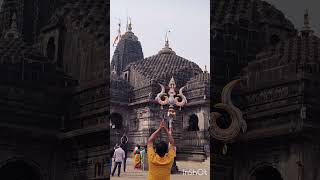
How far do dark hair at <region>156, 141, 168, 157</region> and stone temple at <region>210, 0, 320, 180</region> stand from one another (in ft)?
3.91

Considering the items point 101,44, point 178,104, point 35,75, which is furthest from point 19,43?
point 178,104

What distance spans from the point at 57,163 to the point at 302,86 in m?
6.05

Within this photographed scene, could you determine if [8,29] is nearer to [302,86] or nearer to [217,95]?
[217,95]

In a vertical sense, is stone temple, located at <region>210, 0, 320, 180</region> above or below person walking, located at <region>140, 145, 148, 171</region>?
above

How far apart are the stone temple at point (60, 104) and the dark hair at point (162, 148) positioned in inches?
53.4

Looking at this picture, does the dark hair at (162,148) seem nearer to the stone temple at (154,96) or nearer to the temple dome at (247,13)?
the stone temple at (154,96)

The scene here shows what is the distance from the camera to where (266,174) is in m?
15.7

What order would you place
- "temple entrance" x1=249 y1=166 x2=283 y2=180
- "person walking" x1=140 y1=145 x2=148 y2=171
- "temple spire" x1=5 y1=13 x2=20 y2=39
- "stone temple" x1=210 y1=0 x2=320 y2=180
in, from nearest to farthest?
"stone temple" x1=210 y1=0 x2=320 y2=180 → "person walking" x1=140 y1=145 x2=148 y2=171 → "temple entrance" x1=249 y1=166 x2=283 y2=180 → "temple spire" x1=5 y1=13 x2=20 y2=39

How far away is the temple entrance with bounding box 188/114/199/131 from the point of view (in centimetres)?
1605

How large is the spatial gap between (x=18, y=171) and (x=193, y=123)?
4480 millimetres

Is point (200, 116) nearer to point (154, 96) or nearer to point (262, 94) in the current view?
point (154, 96)

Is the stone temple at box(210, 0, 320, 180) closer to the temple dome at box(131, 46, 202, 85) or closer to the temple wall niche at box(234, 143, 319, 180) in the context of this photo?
the temple wall niche at box(234, 143, 319, 180)

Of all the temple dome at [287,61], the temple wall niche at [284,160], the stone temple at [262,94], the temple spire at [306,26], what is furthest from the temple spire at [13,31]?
the temple spire at [306,26]

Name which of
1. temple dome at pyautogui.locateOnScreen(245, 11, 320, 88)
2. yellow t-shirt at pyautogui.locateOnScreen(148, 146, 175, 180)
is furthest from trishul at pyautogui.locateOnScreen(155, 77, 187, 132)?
temple dome at pyautogui.locateOnScreen(245, 11, 320, 88)
